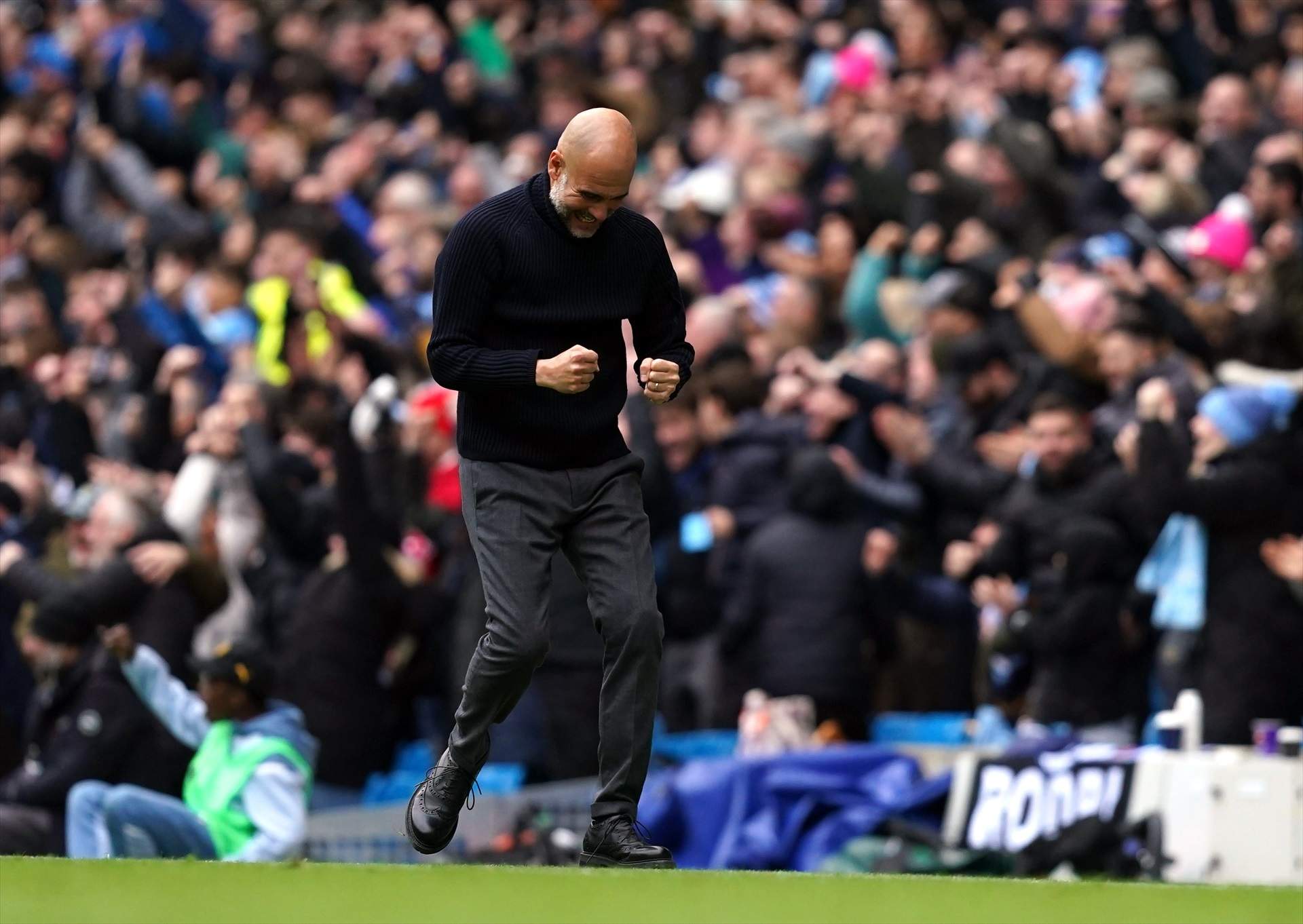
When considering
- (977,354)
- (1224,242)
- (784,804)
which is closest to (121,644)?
(784,804)

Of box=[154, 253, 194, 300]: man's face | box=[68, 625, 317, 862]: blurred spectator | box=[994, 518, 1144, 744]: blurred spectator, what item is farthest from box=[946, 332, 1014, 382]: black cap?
box=[154, 253, 194, 300]: man's face

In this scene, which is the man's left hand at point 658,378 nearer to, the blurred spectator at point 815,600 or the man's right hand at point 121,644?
the man's right hand at point 121,644

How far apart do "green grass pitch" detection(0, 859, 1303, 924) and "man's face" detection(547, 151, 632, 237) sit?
66.4 inches

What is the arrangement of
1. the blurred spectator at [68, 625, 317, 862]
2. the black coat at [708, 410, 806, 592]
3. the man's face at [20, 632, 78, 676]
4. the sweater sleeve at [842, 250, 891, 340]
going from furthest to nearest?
the sweater sleeve at [842, 250, 891, 340]
the black coat at [708, 410, 806, 592]
the man's face at [20, 632, 78, 676]
the blurred spectator at [68, 625, 317, 862]

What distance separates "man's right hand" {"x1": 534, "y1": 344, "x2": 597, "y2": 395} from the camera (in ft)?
19.3

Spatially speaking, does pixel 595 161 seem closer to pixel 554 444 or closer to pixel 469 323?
pixel 469 323

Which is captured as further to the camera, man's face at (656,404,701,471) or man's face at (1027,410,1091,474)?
man's face at (656,404,701,471)

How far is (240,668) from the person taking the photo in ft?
28.6

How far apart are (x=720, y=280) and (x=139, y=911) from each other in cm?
943

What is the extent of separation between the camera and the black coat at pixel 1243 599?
9.05 m

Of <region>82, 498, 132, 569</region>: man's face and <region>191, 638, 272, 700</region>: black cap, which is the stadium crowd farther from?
<region>191, 638, 272, 700</region>: black cap

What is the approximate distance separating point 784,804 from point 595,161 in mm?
4362

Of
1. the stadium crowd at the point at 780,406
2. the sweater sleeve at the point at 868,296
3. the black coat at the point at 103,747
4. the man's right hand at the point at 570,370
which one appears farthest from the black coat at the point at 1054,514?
the man's right hand at the point at 570,370

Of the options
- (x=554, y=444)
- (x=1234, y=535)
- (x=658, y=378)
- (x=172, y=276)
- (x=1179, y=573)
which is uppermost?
(x=172, y=276)
